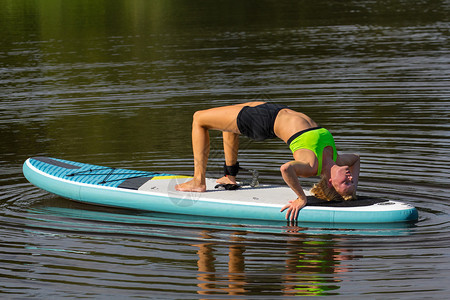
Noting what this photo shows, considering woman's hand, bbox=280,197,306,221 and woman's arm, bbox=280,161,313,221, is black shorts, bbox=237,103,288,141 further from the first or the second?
woman's hand, bbox=280,197,306,221

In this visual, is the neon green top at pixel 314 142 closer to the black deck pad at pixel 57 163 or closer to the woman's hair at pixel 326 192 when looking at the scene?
the woman's hair at pixel 326 192

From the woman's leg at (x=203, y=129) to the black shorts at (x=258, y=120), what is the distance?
95mm

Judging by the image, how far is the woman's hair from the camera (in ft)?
28.9

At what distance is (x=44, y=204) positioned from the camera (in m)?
→ 10.0

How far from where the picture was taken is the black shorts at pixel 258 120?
8867 mm

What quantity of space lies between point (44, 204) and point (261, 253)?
3295 mm

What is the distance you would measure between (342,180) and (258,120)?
107cm

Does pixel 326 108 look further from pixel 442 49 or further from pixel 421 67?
pixel 442 49

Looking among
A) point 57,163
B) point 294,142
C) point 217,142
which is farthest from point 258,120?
point 217,142

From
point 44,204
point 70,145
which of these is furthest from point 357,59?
point 44,204

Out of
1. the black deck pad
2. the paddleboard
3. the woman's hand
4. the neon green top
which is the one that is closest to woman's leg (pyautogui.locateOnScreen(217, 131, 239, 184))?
the paddleboard

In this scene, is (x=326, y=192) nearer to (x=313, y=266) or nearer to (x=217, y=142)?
(x=313, y=266)

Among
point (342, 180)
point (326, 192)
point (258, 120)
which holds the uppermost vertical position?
point (258, 120)

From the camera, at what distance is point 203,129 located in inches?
364
